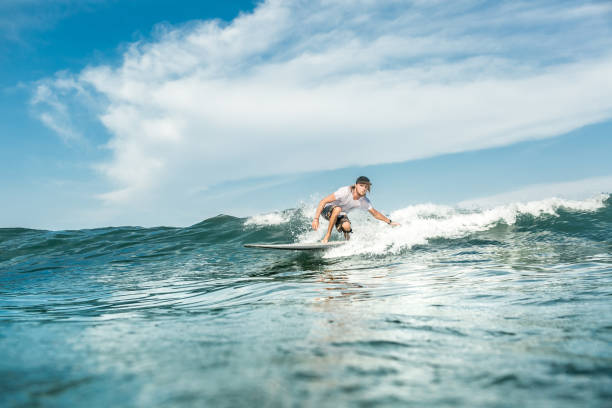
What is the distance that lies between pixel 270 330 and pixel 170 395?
1383 millimetres

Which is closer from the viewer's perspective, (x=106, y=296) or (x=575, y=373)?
(x=575, y=373)

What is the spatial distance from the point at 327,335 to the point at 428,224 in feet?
38.4

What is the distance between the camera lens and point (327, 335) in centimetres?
302

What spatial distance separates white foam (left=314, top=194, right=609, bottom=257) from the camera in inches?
450

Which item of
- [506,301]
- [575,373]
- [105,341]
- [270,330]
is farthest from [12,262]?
[575,373]

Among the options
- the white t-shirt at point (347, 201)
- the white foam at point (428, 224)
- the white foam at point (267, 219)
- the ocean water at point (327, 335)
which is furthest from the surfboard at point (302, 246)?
the white foam at point (267, 219)

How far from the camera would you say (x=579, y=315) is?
3.39m

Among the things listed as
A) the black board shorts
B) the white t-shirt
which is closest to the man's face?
the white t-shirt

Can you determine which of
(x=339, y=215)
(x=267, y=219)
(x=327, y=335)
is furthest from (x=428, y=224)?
(x=327, y=335)

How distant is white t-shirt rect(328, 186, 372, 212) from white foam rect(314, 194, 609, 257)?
1.02 meters

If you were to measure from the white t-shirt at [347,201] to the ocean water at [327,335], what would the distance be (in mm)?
2121

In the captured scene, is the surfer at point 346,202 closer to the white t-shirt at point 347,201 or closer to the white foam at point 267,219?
the white t-shirt at point 347,201

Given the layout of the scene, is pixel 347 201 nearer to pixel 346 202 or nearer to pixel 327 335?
pixel 346 202

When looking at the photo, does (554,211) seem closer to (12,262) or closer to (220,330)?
(220,330)
